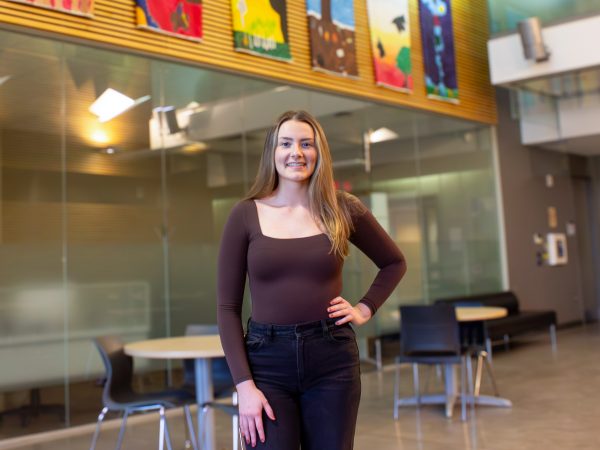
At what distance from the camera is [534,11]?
35.1 feet

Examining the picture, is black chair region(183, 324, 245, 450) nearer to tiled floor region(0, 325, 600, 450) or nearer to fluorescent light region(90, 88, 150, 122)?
tiled floor region(0, 325, 600, 450)

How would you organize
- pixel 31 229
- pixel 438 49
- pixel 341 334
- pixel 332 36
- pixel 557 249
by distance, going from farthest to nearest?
pixel 557 249, pixel 438 49, pixel 332 36, pixel 31 229, pixel 341 334

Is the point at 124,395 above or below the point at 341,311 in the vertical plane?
below

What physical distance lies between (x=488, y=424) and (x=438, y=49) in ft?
21.6

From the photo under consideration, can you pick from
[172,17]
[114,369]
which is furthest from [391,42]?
[114,369]

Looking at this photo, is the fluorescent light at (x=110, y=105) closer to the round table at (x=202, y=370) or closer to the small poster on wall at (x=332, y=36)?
the small poster on wall at (x=332, y=36)

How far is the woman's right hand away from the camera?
6.27 ft

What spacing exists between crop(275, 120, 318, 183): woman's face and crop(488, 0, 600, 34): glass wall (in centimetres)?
907

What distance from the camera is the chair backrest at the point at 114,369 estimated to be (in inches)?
181

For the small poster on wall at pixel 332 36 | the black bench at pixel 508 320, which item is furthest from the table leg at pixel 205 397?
the black bench at pixel 508 320

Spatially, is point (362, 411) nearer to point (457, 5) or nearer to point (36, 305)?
point (36, 305)

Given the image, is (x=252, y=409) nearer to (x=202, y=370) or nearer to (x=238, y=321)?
(x=238, y=321)

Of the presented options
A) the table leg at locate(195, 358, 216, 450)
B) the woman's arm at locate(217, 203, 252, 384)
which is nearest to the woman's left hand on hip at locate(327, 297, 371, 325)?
the woman's arm at locate(217, 203, 252, 384)

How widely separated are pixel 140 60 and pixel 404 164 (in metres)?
4.67
